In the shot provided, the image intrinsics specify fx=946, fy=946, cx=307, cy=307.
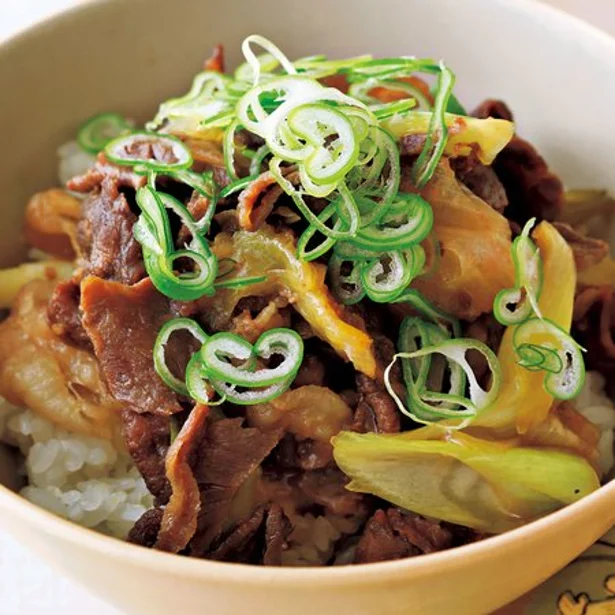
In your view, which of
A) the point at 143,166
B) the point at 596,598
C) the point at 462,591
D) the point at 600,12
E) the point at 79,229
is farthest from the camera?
the point at 600,12

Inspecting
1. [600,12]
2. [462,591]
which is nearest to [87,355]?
[462,591]

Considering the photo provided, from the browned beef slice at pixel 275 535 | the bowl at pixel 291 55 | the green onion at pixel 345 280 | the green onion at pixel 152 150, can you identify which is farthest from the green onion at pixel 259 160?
the bowl at pixel 291 55

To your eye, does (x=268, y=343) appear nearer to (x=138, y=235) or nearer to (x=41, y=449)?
(x=138, y=235)

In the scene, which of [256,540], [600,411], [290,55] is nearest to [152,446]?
[256,540]

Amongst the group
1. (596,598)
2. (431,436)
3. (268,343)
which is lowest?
(596,598)

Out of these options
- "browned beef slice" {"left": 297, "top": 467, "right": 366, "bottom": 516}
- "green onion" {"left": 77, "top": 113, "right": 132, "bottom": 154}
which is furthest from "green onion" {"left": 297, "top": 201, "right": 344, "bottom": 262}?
"green onion" {"left": 77, "top": 113, "right": 132, "bottom": 154}

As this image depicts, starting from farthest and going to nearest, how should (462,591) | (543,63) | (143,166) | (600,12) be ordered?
(600,12) < (543,63) < (143,166) < (462,591)

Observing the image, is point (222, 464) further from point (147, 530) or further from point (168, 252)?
point (168, 252)
